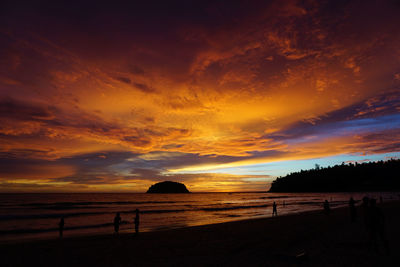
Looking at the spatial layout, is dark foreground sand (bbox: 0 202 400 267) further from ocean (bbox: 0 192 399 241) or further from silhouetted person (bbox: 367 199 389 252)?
ocean (bbox: 0 192 399 241)

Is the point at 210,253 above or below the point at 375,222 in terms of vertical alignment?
below

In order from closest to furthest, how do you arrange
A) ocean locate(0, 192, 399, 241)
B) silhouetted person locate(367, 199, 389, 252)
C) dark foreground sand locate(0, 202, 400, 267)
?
dark foreground sand locate(0, 202, 400, 267) < silhouetted person locate(367, 199, 389, 252) < ocean locate(0, 192, 399, 241)

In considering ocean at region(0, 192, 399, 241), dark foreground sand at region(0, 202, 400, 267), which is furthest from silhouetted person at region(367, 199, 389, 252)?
ocean at region(0, 192, 399, 241)

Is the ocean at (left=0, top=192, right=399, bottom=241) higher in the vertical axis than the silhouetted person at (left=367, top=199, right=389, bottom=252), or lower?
lower

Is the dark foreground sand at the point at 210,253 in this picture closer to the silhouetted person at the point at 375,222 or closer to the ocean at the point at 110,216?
the silhouetted person at the point at 375,222

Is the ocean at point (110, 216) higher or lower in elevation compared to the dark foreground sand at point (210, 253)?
lower

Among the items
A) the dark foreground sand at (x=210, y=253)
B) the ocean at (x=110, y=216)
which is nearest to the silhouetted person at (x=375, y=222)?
the dark foreground sand at (x=210, y=253)

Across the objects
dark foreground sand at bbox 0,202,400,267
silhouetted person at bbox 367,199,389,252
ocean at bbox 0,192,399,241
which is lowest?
→ ocean at bbox 0,192,399,241

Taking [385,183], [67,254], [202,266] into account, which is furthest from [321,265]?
[385,183]

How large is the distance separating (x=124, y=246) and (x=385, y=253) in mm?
14386

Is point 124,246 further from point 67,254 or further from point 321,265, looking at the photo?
point 321,265

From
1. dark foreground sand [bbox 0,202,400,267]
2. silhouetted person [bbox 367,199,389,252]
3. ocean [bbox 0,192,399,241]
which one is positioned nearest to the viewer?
dark foreground sand [bbox 0,202,400,267]

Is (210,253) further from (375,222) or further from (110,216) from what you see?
(110,216)

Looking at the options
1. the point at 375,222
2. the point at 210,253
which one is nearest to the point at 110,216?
the point at 210,253
